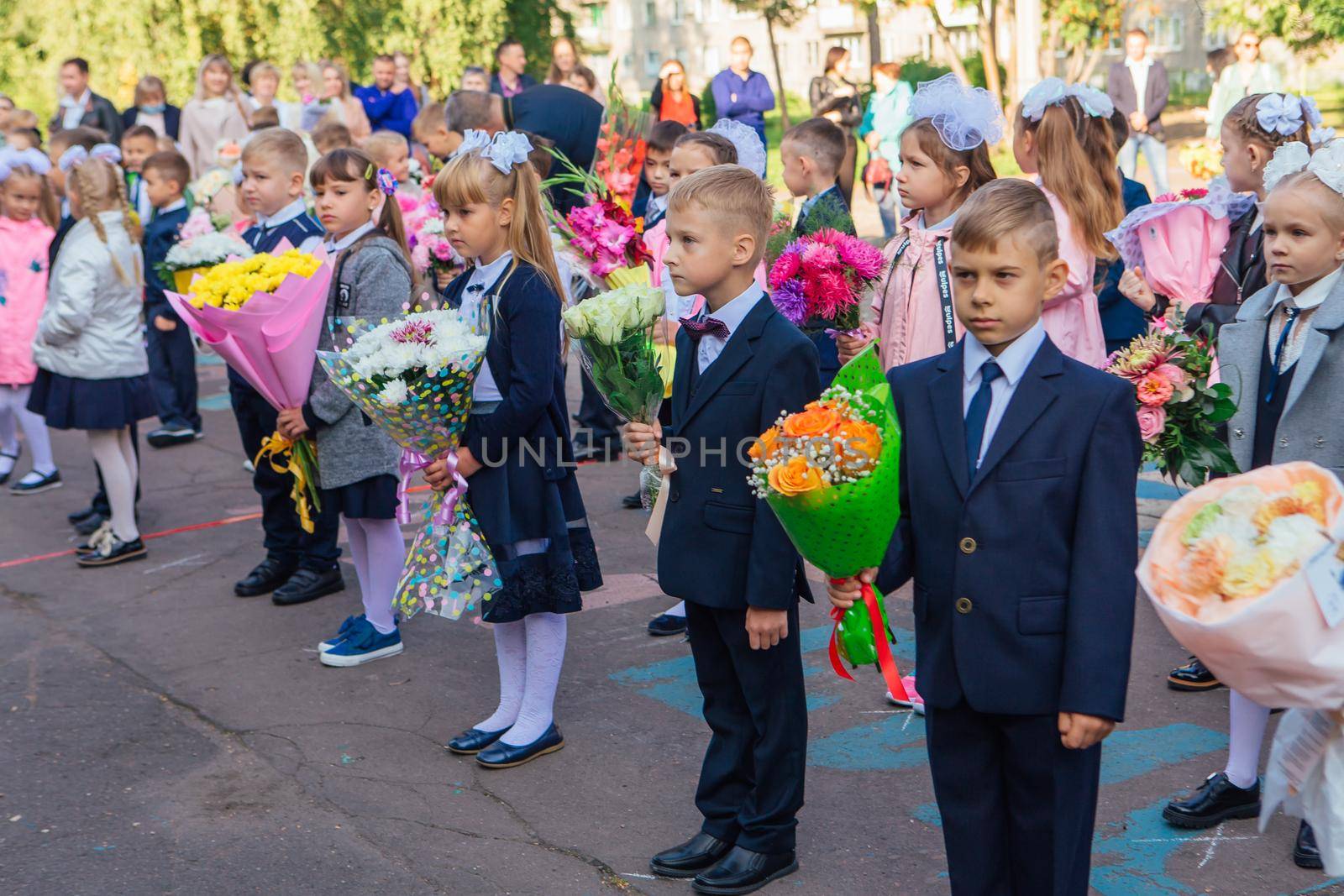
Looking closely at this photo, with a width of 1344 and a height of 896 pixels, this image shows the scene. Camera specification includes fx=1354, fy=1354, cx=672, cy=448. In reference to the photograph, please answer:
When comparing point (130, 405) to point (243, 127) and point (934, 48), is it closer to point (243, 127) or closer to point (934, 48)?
point (243, 127)

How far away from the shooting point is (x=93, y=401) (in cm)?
719

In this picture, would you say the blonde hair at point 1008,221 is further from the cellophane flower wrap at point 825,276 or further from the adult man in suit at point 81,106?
the adult man in suit at point 81,106

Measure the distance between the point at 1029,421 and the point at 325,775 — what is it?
114 inches

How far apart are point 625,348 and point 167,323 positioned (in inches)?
254

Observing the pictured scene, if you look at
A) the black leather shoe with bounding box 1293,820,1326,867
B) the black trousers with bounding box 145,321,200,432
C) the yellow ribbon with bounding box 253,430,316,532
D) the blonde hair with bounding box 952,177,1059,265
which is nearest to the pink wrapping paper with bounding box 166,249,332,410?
the yellow ribbon with bounding box 253,430,316,532

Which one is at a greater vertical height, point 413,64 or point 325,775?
point 413,64

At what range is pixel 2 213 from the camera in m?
8.66

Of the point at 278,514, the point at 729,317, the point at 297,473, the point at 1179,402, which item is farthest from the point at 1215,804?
the point at 278,514

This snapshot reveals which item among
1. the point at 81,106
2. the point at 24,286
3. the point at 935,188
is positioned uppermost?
the point at 81,106

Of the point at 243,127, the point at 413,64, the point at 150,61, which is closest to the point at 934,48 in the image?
the point at 413,64

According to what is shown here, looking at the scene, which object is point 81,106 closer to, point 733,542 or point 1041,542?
point 733,542

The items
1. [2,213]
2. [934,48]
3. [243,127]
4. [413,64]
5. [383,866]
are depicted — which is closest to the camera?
[383,866]

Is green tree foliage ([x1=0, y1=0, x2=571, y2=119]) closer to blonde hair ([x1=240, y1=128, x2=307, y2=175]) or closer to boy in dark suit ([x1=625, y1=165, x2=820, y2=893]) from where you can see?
blonde hair ([x1=240, y1=128, x2=307, y2=175])

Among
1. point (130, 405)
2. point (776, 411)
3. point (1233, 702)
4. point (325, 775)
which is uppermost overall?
point (776, 411)
